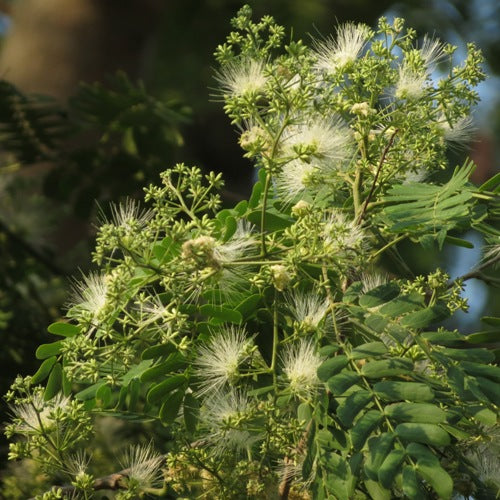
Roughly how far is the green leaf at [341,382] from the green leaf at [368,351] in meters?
0.03

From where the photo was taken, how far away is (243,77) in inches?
68.0

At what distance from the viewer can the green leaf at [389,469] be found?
1.33m

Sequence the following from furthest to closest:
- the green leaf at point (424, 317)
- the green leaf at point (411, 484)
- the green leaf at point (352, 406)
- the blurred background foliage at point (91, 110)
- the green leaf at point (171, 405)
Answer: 1. the blurred background foliage at point (91, 110)
2. the green leaf at point (171, 405)
3. the green leaf at point (424, 317)
4. the green leaf at point (352, 406)
5. the green leaf at point (411, 484)

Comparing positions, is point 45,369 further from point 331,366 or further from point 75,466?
point 331,366

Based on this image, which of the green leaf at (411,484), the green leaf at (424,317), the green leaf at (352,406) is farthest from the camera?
the green leaf at (424,317)

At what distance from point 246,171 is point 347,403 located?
716 cm

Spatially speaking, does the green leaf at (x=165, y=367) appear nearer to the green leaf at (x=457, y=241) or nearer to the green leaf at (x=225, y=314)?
the green leaf at (x=225, y=314)

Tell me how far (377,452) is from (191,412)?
0.39 meters

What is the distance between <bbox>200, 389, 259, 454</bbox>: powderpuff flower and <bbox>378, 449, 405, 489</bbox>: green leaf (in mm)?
264

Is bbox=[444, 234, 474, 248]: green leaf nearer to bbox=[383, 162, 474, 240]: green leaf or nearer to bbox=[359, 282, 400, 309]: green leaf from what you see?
bbox=[383, 162, 474, 240]: green leaf

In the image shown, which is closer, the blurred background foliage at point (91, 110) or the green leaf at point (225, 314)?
the green leaf at point (225, 314)

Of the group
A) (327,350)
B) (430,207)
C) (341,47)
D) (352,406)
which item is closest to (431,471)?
(352,406)

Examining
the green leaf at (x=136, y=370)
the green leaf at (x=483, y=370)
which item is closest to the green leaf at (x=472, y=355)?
the green leaf at (x=483, y=370)

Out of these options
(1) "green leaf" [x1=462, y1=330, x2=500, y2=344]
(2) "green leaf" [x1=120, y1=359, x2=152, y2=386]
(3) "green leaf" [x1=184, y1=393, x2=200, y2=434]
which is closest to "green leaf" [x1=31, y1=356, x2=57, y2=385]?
(2) "green leaf" [x1=120, y1=359, x2=152, y2=386]
